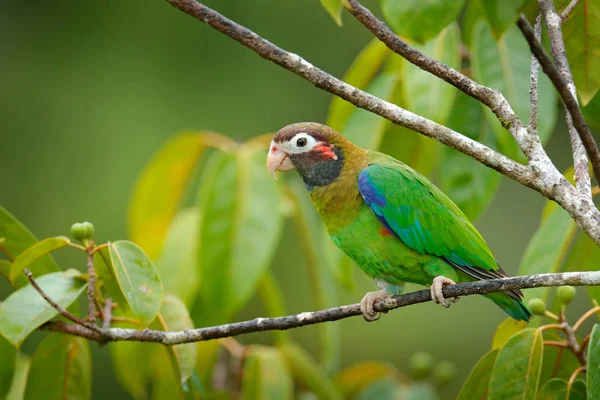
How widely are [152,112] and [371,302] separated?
813cm

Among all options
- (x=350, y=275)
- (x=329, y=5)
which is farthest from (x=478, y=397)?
(x=329, y=5)

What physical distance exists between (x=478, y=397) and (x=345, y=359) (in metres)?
7.29

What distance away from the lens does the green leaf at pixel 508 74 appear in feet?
10.5

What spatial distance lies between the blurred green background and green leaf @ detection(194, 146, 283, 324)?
5.62m

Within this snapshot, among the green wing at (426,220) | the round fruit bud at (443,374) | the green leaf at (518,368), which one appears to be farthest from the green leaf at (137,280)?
the round fruit bud at (443,374)

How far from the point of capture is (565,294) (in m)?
2.72

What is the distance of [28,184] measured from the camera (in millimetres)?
10609

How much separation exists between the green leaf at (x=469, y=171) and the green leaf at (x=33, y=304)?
1.63 meters

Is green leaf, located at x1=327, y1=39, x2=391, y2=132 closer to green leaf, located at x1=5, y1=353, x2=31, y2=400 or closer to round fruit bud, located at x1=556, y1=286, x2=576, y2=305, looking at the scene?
round fruit bud, located at x1=556, y1=286, x2=576, y2=305

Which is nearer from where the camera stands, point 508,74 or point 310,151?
point 508,74

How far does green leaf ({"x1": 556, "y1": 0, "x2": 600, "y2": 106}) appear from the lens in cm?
248

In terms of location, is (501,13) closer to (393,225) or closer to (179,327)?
(393,225)

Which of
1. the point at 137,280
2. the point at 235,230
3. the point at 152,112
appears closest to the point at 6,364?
the point at 137,280

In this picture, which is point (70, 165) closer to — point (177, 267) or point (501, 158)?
point (177, 267)
